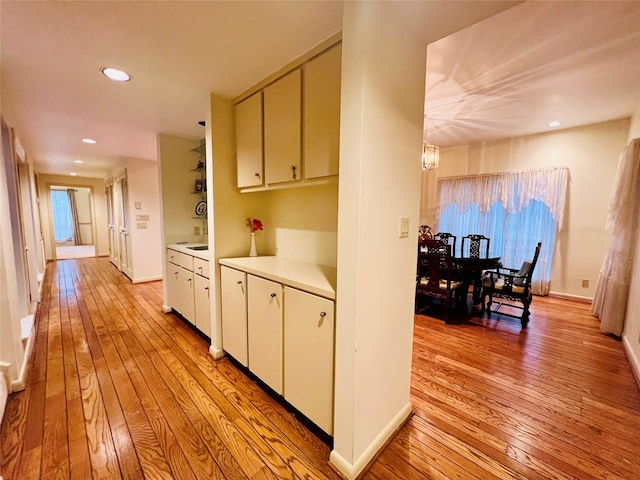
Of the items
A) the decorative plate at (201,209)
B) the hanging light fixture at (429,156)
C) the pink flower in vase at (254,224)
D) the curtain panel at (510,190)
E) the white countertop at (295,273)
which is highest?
the hanging light fixture at (429,156)

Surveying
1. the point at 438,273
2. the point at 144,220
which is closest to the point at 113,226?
the point at 144,220

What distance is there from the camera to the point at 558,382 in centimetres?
207

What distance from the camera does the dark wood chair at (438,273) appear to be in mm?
3100

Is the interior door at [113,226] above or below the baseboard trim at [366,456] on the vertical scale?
above

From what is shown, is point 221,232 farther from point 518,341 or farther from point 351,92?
point 518,341

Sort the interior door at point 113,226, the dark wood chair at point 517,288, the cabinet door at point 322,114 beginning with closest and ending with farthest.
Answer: the cabinet door at point 322,114, the dark wood chair at point 517,288, the interior door at point 113,226

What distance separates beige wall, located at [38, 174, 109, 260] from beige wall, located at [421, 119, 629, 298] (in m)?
9.89

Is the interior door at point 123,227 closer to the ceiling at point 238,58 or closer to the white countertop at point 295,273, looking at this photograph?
the ceiling at point 238,58

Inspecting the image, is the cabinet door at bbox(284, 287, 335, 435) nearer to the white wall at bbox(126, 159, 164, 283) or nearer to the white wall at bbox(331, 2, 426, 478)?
the white wall at bbox(331, 2, 426, 478)

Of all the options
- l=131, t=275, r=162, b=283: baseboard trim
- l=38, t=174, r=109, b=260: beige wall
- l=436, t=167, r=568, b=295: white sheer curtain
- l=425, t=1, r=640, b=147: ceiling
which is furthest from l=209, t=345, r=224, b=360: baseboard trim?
l=38, t=174, r=109, b=260: beige wall

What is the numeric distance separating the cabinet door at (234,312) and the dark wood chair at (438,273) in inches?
85.4

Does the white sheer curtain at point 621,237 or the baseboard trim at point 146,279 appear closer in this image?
the white sheer curtain at point 621,237

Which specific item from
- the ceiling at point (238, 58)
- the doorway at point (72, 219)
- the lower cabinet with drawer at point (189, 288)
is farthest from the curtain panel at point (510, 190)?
the doorway at point (72, 219)

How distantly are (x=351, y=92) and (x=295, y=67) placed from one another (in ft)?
2.76
